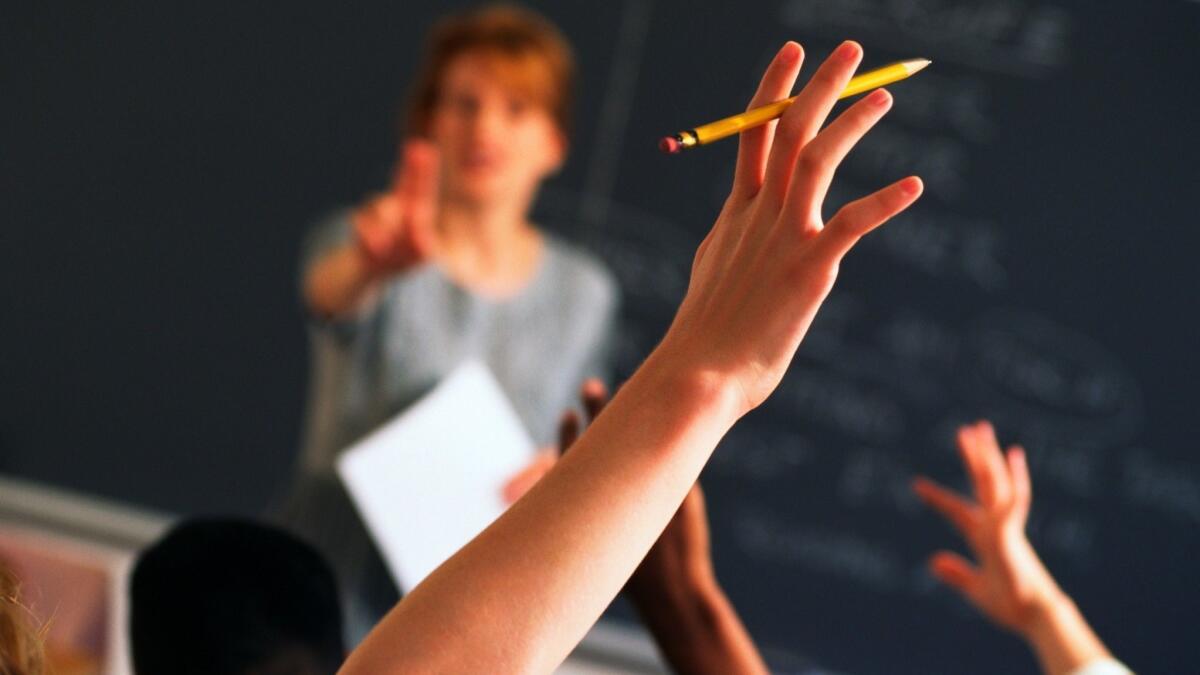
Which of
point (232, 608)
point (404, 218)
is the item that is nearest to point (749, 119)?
point (232, 608)

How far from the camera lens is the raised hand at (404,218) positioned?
2.31 m

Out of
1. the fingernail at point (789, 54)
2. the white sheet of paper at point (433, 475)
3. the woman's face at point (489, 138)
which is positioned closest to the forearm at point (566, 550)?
the fingernail at point (789, 54)

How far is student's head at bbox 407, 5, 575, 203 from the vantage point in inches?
95.0

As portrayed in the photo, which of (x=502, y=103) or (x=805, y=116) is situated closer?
(x=805, y=116)

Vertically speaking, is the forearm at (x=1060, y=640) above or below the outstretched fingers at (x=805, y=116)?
below

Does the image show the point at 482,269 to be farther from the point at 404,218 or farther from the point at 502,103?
the point at 502,103

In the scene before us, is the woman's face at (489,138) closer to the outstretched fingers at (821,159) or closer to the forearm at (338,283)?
the forearm at (338,283)

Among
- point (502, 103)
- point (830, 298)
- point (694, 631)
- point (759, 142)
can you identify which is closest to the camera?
point (759, 142)

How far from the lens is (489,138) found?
94.9 inches

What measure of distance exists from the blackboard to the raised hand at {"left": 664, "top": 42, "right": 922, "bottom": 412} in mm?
1594

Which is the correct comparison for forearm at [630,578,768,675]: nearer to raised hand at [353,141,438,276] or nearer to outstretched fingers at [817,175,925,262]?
outstretched fingers at [817,175,925,262]

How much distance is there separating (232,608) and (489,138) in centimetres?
144

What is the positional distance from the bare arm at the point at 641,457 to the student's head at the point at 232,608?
0.44 meters

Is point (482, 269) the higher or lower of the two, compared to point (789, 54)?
lower
